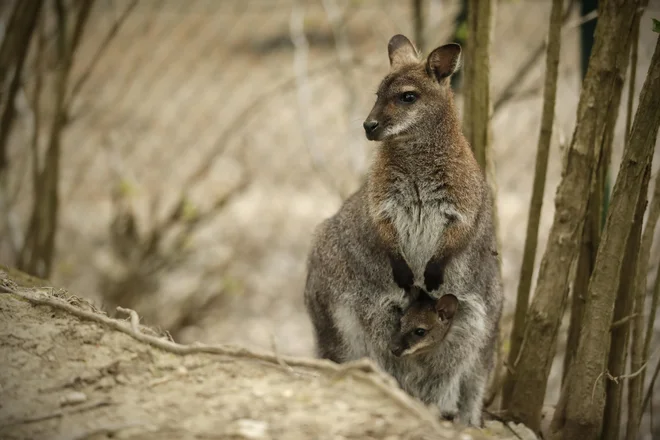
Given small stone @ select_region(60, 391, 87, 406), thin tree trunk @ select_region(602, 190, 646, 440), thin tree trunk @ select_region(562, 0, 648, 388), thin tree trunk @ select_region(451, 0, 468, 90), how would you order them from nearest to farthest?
small stone @ select_region(60, 391, 87, 406) → thin tree trunk @ select_region(602, 190, 646, 440) → thin tree trunk @ select_region(562, 0, 648, 388) → thin tree trunk @ select_region(451, 0, 468, 90)

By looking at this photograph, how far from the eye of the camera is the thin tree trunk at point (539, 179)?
11.1ft

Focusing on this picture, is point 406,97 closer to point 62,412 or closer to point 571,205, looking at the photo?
point 571,205

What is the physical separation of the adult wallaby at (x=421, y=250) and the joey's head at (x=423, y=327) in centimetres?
8

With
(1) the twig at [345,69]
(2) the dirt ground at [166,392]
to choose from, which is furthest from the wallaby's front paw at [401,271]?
(1) the twig at [345,69]

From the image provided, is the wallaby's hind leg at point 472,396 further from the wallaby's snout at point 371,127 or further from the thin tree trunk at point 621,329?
the wallaby's snout at point 371,127

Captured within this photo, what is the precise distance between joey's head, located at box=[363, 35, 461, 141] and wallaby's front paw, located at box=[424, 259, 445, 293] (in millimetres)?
587

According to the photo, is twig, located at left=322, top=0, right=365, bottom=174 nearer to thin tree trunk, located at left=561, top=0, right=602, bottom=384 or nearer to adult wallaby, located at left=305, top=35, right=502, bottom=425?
adult wallaby, located at left=305, top=35, right=502, bottom=425

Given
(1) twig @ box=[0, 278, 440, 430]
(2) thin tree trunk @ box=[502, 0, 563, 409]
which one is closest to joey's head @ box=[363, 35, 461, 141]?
(2) thin tree trunk @ box=[502, 0, 563, 409]

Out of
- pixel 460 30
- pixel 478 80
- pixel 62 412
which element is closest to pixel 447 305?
pixel 478 80

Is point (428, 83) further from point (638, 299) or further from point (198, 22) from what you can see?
point (198, 22)

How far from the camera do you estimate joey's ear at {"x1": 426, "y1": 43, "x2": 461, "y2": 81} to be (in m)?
3.51

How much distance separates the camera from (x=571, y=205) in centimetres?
323

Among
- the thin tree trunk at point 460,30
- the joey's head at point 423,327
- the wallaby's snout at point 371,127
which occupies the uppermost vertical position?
the thin tree trunk at point 460,30

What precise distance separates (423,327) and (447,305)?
14 cm
